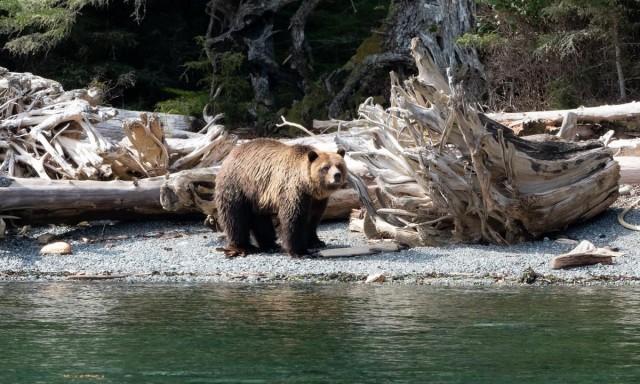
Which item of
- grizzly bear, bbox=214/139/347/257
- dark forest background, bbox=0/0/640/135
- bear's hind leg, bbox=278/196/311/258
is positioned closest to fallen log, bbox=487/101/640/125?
dark forest background, bbox=0/0/640/135

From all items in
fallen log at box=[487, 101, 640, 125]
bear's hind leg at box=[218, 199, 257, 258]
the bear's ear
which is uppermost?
the bear's ear

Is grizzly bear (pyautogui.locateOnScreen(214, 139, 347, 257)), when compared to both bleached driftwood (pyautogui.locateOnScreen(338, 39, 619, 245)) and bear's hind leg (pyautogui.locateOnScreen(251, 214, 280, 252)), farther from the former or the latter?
bleached driftwood (pyautogui.locateOnScreen(338, 39, 619, 245))

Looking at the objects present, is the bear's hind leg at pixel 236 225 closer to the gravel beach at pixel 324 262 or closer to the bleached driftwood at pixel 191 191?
the gravel beach at pixel 324 262

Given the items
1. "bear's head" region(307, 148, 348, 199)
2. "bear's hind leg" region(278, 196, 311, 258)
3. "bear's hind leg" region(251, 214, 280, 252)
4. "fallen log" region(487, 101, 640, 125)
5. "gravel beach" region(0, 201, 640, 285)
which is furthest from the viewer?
"fallen log" region(487, 101, 640, 125)

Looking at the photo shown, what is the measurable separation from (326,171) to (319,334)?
11.7ft

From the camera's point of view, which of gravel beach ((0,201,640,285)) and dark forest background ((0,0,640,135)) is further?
dark forest background ((0,0,640,135))

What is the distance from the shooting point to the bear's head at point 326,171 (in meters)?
10.8

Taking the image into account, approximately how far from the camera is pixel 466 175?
10.9 meters

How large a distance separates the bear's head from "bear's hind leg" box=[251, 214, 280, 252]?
35.3 inches

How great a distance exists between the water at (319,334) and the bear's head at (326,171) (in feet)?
4.82

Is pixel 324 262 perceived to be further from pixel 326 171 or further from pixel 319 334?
pixel 319 334

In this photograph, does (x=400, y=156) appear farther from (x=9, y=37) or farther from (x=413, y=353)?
(x=9, y=37)

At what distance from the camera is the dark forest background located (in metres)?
17.7

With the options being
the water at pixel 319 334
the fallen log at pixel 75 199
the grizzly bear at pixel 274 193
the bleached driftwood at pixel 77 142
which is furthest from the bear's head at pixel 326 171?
the bleached driftwood at pixel 77 142
